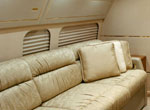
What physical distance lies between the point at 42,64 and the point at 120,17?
6.61 ft

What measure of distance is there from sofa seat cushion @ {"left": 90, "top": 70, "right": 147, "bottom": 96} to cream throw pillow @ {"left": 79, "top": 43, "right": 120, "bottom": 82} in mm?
90

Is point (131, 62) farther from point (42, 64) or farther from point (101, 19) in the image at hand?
point (42, 64)

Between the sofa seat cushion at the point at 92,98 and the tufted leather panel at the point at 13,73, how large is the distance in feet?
1.22

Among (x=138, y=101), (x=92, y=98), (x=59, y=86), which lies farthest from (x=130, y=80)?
(x=59, y=86)

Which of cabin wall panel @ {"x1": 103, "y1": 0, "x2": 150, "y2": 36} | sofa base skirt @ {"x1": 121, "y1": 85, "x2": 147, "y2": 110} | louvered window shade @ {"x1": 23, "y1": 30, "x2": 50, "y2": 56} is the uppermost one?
cabin wall panel @ {"x1": 103, "y1": 0, "x2": 150, "y2": 36}

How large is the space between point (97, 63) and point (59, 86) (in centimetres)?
68

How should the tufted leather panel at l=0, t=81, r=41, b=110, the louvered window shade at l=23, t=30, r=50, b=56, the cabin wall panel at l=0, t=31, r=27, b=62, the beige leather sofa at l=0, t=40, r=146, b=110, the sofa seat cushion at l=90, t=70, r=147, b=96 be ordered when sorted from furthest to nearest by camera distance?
the sofa seat cushion at l=90, t=70, r=147, b=96, the louvered window shade at l=23, t=30, r=50, b=56, the cabin wall panel at l=0, t=31, r=27, b=62, the beige leather sofa at l=0, t=40, r=146, b=110, the tufted leather panel at l=0, t=81, r=41, b=110

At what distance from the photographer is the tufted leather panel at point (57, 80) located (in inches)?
101

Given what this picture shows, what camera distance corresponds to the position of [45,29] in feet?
10.1

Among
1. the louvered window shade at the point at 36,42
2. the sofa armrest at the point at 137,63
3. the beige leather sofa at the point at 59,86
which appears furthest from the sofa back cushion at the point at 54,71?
the sofa armrest at the point at 137,63

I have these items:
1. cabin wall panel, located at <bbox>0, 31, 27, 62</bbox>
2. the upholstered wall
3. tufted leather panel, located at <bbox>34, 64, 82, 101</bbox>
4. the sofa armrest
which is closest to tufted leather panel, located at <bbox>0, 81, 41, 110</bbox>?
A: tufted leather panel, located at <bbox>34, 64, 82, 101</bbox>

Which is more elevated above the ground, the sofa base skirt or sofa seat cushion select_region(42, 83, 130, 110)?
sofa seat cushion select_region(42, 83, 130, 110)

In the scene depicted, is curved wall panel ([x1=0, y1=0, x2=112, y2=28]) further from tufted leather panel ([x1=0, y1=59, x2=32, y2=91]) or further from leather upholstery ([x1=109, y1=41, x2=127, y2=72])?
leather upholstery ([x1=109, y1=41, x2=127, y2=72])

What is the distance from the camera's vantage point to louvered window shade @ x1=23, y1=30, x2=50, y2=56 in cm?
286
